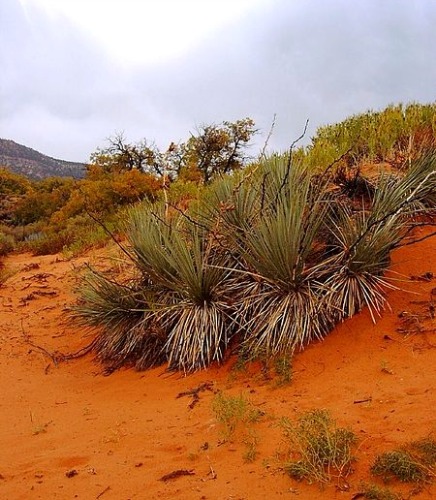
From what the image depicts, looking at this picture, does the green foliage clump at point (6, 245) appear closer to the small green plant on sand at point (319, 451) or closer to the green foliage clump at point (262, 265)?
the green foliage clump at point (262, 265)

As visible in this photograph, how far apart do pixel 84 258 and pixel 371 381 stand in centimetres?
A: 957

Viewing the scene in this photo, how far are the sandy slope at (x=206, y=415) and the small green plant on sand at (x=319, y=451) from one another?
72mm

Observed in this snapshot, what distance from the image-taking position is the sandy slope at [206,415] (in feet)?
11.9

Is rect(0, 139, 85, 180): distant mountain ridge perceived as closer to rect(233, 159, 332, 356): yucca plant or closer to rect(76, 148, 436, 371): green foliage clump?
rect(76, 148, 436, 371): green foliage clump

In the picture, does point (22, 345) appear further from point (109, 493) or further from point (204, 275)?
point (109, 493)

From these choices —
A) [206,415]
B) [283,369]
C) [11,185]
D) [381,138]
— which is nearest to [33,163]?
[11,185]

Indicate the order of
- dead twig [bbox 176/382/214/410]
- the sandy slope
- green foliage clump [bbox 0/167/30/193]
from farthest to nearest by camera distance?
green foliage clump [bbox 0/167/30/193]
dead twig [bbox 176/382/214/410]
the sandy slope

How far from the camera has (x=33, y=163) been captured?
68.1m

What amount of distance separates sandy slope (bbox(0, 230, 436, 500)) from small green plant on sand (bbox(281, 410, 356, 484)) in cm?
7

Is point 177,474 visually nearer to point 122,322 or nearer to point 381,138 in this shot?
point 122,322

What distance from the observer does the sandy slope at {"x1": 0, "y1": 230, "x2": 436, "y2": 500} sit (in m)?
3.63

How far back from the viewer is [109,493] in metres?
3.69

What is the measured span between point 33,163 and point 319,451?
69.4 m

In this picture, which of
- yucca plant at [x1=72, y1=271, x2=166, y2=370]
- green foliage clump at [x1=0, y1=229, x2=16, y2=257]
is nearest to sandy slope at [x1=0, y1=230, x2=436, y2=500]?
yucca plant at [x1=72, y1=271, x2=166, y2=370]
